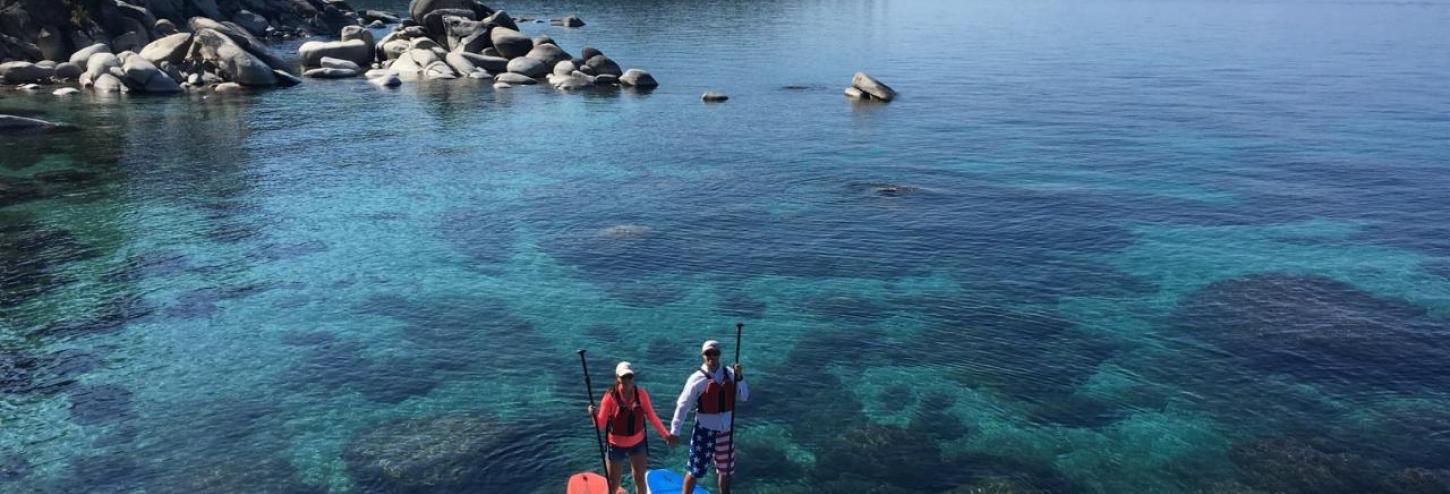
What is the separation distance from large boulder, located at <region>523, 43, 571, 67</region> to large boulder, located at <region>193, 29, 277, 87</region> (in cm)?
1989

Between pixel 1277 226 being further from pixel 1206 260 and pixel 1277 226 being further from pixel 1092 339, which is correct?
pixel 1092 339

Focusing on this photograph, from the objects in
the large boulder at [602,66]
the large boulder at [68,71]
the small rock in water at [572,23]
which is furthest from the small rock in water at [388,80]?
the small rock in water at [572,23]

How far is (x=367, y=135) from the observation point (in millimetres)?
60469

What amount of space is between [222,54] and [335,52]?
12.6 meters

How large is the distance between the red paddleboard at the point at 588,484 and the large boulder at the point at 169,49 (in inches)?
2752

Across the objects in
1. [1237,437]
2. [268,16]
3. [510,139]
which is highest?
[268,16]

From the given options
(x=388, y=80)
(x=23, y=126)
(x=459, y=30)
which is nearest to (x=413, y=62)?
(x=459, y=30)

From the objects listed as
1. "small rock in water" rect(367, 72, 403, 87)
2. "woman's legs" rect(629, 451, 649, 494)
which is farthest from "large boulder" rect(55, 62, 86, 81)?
"woman's legs" rect(629, 451, 649, 494)

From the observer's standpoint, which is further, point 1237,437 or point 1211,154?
point 1211,154

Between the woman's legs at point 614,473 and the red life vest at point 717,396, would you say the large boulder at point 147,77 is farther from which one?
the red life vest at point 717,396

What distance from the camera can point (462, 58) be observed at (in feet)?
278

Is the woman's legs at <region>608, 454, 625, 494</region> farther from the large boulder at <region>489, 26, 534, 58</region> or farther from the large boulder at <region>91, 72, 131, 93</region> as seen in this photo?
the large boulder at <region>489, 26, 534, 58</region>

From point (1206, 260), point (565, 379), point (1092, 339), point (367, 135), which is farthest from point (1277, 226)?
point (367, 135)

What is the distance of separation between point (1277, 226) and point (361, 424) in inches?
1394
